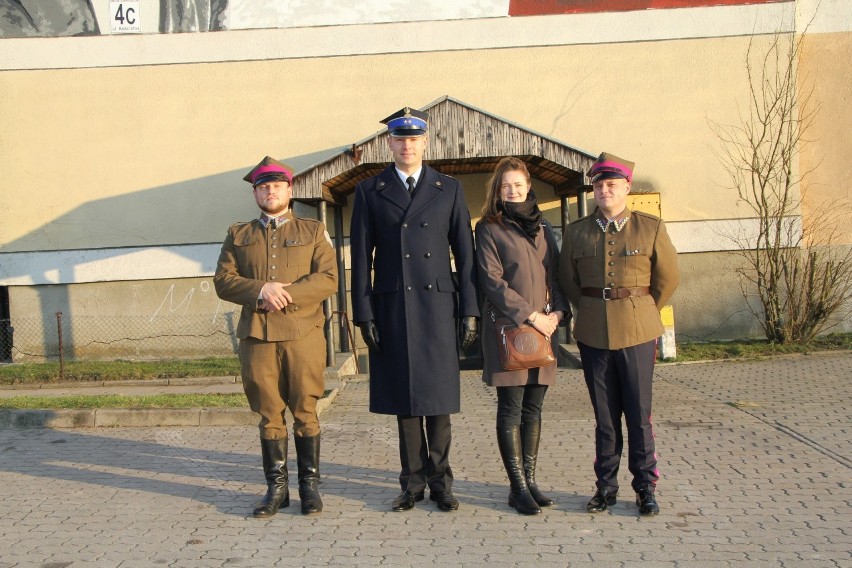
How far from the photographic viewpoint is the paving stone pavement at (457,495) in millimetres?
4227

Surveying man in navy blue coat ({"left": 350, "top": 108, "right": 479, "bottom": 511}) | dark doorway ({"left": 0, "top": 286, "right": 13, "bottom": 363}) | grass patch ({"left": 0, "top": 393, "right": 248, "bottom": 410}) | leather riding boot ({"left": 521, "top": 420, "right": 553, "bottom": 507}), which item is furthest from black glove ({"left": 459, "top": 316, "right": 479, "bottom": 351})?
dark doorway ({"left": 0, "top": 286, "right": 13, "bottom": 363})

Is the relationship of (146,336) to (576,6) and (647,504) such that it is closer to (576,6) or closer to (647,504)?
(576,6)

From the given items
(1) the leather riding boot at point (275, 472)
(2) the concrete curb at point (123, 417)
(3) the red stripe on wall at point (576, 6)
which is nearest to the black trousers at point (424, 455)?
(1) the leather riding boot at point (275, 472)

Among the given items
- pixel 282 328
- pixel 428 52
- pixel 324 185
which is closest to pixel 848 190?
pixel 428 52

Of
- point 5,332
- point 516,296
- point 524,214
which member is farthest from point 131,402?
point 5,332

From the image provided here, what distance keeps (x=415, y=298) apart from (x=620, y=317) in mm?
1222

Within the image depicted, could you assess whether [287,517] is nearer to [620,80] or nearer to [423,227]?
[423,227]

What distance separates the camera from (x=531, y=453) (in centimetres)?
497

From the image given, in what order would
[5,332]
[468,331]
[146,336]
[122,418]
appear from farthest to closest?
[5,332] < [146,336] < [122,418] < [468,331]

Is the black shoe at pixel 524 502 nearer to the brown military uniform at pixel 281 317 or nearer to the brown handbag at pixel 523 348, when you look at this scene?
the brown handbag at pixel 523 348

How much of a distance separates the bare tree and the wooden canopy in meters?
3.45

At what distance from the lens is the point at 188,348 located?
13789 mm

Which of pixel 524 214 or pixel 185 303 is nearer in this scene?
pixel 524 214

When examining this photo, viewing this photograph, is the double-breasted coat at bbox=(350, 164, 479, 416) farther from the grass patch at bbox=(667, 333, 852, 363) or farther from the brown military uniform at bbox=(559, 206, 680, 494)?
the grass patch at bbox=(667, 333, 852, 363)
